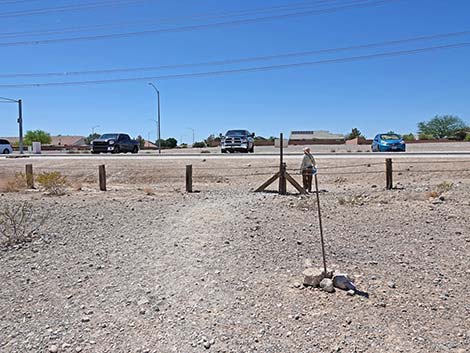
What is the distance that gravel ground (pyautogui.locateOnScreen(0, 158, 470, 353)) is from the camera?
4387mm

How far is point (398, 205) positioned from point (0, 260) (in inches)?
351

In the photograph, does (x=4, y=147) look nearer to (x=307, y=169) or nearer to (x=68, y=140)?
(x=307, y=169)

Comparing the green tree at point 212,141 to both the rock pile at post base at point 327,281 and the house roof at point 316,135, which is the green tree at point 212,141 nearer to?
the house roof at point 316,135

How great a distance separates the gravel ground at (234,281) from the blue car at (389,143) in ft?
70.3

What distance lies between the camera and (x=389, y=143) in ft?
105

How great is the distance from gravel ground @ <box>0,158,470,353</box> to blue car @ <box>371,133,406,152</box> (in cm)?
2142

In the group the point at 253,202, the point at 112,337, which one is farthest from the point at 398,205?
the point at 112,337

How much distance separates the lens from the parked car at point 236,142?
32.1 metres

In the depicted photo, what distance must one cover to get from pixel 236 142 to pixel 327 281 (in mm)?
27082

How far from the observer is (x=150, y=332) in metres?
4.51

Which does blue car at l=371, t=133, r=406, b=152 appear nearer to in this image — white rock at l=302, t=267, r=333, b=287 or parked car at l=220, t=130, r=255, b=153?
parked car at l=220, t=130, r=255, b=153

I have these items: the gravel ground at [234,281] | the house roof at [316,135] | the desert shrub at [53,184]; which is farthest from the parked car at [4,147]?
the house roof at [316,135]

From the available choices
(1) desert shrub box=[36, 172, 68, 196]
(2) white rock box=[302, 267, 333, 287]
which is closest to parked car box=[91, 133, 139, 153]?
(1) desert shrub box=[36, 172, 68, 196]

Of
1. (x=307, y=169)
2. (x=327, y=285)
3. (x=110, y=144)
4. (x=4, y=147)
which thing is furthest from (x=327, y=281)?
(x=4, y=147)
